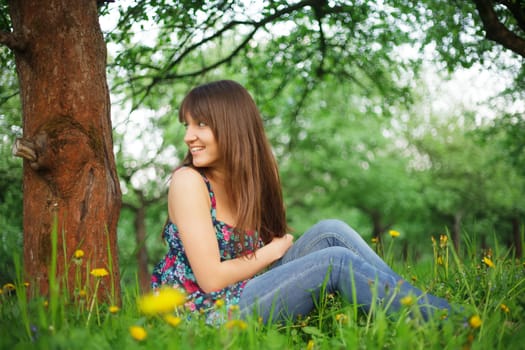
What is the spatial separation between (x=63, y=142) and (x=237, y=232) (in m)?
1.02

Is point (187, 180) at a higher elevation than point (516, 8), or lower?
lower

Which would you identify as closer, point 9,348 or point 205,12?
point 9,348

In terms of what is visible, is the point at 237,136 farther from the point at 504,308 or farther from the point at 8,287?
the point at 504,308

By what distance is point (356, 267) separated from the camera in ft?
7.28

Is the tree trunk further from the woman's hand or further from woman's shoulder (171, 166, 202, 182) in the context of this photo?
the woman's hand

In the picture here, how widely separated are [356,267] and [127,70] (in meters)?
2.95

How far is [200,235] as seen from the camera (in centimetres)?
245

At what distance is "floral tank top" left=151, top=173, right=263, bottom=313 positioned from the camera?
8.13ft

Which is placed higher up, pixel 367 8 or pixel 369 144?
pixel 367 8

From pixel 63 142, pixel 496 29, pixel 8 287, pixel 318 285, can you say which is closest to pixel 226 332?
pixel 318 285

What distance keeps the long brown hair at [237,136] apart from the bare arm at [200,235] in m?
0.24

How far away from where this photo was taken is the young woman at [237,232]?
2.30 metres

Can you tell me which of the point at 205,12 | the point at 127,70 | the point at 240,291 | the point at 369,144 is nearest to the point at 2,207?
the point at 127,70

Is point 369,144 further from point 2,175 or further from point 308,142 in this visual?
point 2,175
